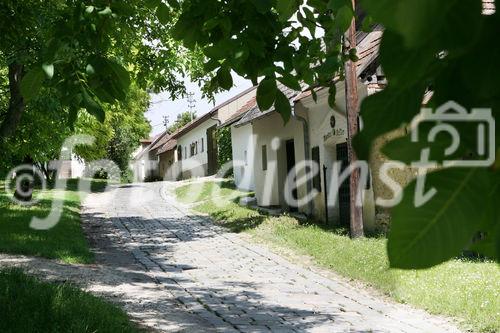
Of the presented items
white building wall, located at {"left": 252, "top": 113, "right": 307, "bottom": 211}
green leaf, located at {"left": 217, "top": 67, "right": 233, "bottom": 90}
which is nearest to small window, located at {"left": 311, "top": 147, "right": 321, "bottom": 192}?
white building wall, located at {"left": 252, "top": 113, "right": 307, "bottom": 211}

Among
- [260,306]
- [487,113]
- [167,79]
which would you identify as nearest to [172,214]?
[167,79]

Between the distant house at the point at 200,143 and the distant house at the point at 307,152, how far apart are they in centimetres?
1111

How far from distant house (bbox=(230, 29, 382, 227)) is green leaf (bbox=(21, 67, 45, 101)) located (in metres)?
8.40

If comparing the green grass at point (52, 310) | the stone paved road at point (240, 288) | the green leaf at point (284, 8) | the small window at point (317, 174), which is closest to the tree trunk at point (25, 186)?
the stone paved road at point (240, 288)

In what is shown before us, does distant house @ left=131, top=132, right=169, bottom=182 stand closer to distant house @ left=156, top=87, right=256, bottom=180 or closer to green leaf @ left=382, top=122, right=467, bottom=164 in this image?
distant house @ left=156, top=87, right=256, bottom=180

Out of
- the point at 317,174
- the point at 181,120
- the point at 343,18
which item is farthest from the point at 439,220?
the point at 181,120

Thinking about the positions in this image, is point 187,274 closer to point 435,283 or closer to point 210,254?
point 210,254

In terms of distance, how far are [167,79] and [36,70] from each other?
8508 mm

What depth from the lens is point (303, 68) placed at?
3.27 metres

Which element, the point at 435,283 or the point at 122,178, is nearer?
the point at 435,283

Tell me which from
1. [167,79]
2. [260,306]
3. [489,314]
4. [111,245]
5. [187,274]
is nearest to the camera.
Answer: [489,314]

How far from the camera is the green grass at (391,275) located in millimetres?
6457

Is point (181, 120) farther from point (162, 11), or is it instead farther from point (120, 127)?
point (162, 11)

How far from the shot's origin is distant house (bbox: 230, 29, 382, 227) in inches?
530
